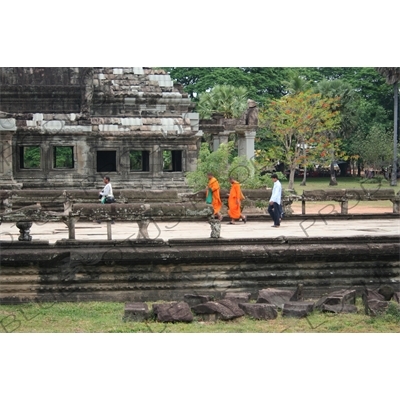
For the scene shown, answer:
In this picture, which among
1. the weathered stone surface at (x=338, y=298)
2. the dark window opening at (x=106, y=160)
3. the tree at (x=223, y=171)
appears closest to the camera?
the weathered stone surface at (x=338, y=298)

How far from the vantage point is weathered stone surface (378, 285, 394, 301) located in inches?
414

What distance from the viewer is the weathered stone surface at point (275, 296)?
998 centimetres

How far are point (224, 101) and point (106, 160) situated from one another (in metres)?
14.6

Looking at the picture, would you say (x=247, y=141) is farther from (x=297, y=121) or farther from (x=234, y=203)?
(x=234, y=203)

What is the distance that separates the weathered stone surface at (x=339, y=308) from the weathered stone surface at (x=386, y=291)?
0.81 metres

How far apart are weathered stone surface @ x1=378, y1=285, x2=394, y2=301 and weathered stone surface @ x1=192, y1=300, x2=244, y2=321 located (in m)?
2.12

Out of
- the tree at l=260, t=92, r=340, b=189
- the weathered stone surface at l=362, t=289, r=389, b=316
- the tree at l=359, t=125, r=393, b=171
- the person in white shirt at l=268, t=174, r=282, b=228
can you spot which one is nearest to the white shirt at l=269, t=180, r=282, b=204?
the person in white shirt at l=268, t=174, r=282, b=228

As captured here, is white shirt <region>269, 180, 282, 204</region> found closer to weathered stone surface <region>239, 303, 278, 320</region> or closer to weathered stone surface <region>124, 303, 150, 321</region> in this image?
weathered stone surface <region>239, 303, 278, 320</region>

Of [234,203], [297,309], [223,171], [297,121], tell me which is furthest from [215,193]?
[297,121]

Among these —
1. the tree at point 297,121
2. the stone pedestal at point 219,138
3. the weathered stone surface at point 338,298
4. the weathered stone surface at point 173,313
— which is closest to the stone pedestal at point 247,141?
the stone pedestal at point 219,138

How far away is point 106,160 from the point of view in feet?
80.5

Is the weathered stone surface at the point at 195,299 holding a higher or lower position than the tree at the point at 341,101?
lower

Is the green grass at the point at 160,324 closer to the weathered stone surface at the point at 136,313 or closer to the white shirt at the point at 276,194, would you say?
Result: the weathered stone surface at the point at 136,313

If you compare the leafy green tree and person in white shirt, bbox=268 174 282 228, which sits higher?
the leafy green tree
